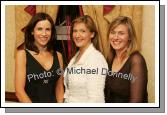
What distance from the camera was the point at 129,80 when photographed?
8.18ft

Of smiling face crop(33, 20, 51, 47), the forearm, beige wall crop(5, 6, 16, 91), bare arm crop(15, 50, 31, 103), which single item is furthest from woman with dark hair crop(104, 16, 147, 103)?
beige wall crop(5, 6, 16, 91)

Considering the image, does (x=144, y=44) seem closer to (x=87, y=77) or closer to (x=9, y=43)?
(x=87, y=77)

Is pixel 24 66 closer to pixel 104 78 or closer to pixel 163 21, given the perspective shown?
pixel 104 78

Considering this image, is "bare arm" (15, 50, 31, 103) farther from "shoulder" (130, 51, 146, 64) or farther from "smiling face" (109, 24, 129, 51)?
"shoulder" (130, 51, 146, 64)

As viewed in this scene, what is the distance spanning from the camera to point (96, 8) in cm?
250

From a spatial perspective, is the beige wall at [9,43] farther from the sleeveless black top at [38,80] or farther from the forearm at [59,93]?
the forearm at [59,93]

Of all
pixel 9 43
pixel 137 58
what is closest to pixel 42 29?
pixel 9 43

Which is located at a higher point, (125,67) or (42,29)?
(42,29)

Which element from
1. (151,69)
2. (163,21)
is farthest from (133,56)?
(163,21)

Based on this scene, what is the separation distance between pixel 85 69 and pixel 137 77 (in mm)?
386

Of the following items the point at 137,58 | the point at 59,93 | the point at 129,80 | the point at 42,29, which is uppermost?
the point at 42,29

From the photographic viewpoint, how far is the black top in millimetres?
2492

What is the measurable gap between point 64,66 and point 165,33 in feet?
2.56

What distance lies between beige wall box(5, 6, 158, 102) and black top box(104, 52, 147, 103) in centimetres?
4
